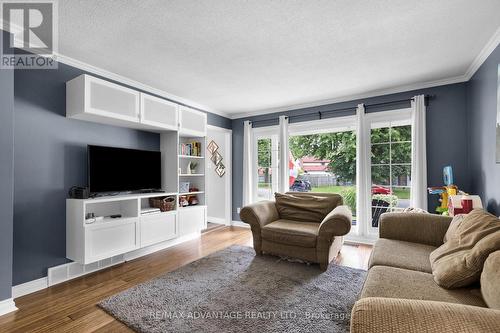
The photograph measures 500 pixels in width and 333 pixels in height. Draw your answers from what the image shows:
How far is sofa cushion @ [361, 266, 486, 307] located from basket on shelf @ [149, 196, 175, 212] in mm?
2737

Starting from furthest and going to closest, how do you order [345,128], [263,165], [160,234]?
[263,165] → [345,128] → [160,234]

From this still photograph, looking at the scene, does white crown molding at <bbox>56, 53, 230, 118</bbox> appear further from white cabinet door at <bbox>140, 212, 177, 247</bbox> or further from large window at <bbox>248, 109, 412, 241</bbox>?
white cabinet door at <bbox>140, 212, 177, 247</bbox>

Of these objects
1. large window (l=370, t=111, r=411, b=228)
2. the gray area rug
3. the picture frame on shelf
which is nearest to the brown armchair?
the gray area rug

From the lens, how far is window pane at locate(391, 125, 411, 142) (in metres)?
3.57

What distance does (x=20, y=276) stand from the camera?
7.46 feet

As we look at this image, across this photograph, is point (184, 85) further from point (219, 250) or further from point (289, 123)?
point (219, 250)

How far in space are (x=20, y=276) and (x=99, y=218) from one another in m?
0.79

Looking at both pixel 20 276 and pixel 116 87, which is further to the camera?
pixel 116 87

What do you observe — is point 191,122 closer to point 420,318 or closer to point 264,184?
point 264,184

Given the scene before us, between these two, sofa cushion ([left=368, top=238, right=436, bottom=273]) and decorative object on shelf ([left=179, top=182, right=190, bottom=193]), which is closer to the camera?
sofa cushion ([left=368, top=238, right=436, bottom=273])

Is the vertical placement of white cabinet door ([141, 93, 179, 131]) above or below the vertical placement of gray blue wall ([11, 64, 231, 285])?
above

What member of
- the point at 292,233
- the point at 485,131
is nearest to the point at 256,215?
the point at 292,233

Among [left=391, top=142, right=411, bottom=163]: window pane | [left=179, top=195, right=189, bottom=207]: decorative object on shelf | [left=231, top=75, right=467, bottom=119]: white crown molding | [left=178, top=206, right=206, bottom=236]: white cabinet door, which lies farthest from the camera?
[left=179, top=195, right=189, bottom=207]: decorative object on shelf

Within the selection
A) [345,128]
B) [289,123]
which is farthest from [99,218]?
[345,128]
